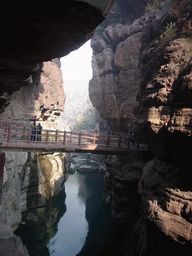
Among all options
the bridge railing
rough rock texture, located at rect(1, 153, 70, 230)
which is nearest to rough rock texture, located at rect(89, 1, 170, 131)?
the bridge railing

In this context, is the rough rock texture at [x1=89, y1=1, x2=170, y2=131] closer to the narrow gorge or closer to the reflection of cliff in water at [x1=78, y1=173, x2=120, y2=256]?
the narrow gorge

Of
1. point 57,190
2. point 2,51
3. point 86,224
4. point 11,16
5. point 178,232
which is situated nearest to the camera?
point 11,16

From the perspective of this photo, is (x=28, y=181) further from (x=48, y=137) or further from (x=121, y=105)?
(x=121, y=105)

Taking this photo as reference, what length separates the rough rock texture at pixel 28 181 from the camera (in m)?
10.7

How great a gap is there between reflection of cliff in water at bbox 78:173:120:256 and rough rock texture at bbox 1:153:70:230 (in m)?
3.75

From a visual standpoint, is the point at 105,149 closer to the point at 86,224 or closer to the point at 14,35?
the point at 86,224

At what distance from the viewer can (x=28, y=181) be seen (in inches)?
586

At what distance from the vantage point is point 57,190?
1900 centimetres

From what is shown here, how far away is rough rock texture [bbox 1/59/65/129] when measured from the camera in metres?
13.5

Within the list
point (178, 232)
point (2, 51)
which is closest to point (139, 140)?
point (178, 232)

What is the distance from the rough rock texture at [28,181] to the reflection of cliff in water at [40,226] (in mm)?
756

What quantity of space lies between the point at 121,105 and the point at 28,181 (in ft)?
42.1

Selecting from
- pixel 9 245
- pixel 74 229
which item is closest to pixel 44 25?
pixel 9 245

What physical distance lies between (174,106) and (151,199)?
418 cm
